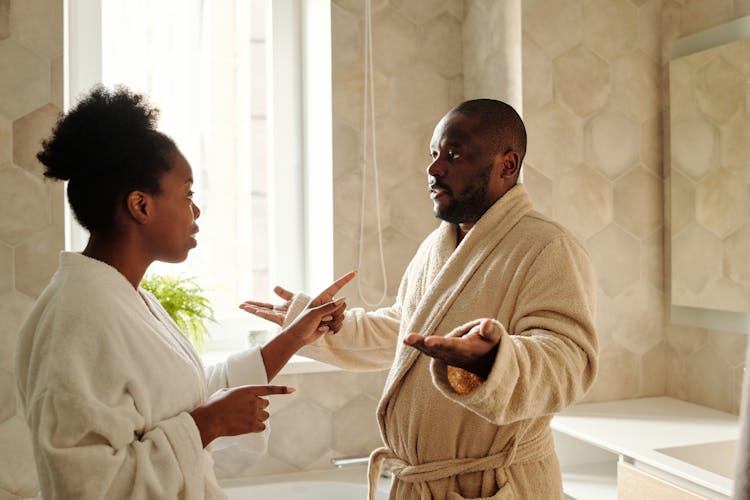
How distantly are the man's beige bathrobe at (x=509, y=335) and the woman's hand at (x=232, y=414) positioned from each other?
0.95ft

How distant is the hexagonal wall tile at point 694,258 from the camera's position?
1995 millimetres

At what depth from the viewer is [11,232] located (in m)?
1.77

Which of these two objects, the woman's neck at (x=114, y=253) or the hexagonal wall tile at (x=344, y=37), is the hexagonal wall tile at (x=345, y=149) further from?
the woman's neck at (x=114, y=253)

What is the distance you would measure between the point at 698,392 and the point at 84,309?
1759mm

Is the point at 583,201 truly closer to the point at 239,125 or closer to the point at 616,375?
the point at 616,375

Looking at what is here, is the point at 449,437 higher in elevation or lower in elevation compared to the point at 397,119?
lower

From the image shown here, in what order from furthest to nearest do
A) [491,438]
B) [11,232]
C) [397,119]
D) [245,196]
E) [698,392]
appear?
[245,196]
[397,119]
[698,392]
[11,232]
[491,438]

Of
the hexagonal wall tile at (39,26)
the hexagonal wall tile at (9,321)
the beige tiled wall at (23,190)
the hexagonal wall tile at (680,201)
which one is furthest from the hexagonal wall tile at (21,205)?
the hexagonal wall tile at (680,201)

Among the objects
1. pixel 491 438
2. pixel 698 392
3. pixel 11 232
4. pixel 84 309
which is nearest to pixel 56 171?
pixel 84 309

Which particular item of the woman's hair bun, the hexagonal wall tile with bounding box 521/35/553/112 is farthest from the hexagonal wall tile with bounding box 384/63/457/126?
the woman's hair bun

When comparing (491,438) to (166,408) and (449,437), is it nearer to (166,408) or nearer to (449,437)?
(449,437)

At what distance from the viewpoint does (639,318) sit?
2.18 m

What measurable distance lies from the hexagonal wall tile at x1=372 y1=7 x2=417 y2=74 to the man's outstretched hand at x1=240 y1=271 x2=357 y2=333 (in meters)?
0.95

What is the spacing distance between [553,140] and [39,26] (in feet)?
4.70
